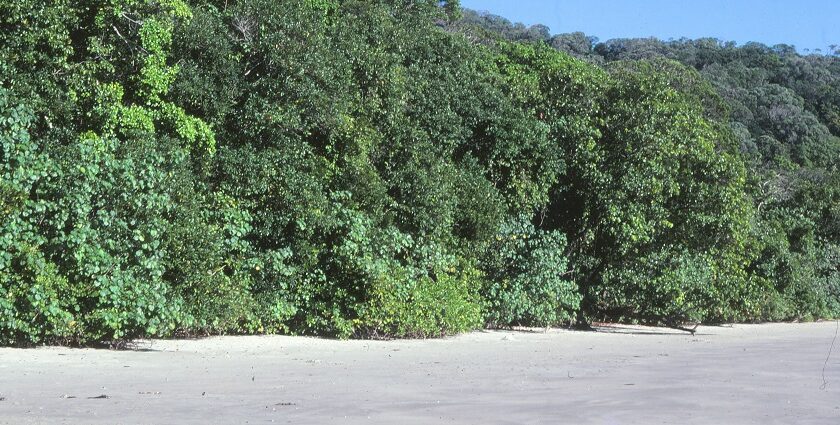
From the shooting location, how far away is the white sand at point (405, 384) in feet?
23.4

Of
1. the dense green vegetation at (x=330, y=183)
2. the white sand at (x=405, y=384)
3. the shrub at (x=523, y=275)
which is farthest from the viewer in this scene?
the shrub at (x=523, y=275)

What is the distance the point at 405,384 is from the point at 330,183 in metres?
7.54

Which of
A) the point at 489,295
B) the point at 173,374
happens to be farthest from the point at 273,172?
the point at 489,295

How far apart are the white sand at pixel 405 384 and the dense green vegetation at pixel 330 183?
96cm

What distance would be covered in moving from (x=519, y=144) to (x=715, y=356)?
7.09 metres

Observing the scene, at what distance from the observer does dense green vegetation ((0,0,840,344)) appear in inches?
482

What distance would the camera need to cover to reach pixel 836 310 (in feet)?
109

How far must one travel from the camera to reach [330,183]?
16.5 meters

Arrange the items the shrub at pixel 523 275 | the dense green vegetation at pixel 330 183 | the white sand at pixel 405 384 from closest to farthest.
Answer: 1. the white sand at pixel 405 384
2. the dense green vegetation at pixel 330 183
3. the shrub at pixel 523 275

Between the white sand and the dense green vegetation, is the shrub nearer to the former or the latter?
the dense green vegetation

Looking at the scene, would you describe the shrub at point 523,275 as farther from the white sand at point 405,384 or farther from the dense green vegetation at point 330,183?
the white sand at point 405,384

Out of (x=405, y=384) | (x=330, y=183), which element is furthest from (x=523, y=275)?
(x=405, y=384)

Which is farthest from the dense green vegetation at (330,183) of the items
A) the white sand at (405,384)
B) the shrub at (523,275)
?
the white sand at (405,384)

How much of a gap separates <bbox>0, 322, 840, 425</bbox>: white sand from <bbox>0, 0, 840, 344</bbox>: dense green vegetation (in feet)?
3.15
